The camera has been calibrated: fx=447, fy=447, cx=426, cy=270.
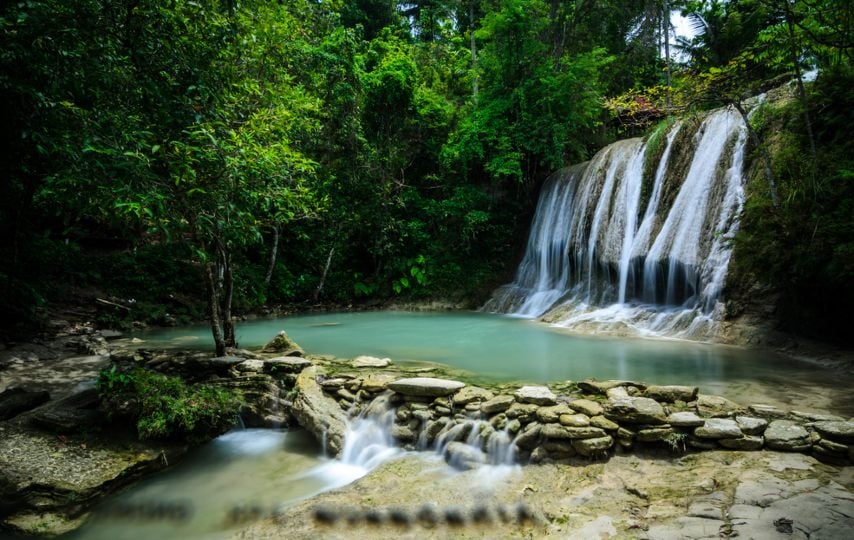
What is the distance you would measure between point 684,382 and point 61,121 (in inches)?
318

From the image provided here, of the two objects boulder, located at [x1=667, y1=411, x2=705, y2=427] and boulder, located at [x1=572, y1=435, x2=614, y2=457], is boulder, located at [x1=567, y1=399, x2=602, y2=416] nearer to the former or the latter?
boulder, located at [x1=572, y1=435, x2=614, y2=457]

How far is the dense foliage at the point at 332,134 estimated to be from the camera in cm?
502

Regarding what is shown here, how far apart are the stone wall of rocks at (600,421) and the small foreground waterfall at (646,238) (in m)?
4.97

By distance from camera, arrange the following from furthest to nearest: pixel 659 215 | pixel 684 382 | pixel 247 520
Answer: pixel 659 215
pixel 684 382
pixel 247 520

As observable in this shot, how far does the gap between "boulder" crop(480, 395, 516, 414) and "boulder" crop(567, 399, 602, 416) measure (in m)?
0.61

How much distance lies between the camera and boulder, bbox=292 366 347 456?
5188 millimetres

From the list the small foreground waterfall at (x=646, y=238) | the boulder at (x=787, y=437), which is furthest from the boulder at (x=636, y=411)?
the small foreground waterfall at (x=646, y=238)

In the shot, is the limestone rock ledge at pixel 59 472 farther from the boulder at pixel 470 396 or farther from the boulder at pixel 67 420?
the boulder at pixel 470 396

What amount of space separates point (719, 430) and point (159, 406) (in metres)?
5.68

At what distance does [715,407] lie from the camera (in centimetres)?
446

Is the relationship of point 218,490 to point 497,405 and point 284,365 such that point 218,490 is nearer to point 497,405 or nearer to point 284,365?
point 284,365

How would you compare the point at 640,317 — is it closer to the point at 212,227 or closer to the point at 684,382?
the point at 684,382

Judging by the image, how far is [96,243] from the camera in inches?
594

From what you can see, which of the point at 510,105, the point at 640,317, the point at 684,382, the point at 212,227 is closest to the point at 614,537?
the point at 684,382
